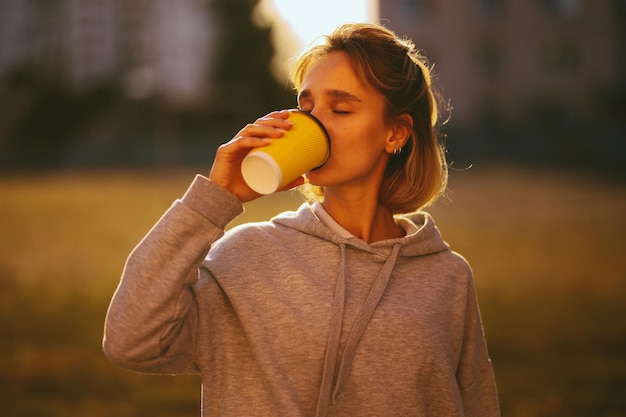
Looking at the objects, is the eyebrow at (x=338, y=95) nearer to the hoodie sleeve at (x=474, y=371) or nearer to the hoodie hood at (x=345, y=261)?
the hoodie hood at (x=345, y=261)

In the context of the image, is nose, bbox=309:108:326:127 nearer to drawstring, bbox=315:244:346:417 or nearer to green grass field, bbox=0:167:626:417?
drawstring, bbox=315:244:346:417

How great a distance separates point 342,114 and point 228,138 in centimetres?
3116

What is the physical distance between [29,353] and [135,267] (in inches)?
157

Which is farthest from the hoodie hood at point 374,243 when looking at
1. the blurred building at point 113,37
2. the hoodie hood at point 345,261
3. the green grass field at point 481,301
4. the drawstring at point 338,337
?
the blurred building at point 113,37

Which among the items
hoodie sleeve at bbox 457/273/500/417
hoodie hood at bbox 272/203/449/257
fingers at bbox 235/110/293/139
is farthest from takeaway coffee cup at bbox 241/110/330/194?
hoodie sleeve at bbox 457/273/500/417

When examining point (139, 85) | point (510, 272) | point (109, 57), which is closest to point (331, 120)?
point (510, 272)

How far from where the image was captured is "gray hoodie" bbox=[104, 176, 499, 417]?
175 centimetres

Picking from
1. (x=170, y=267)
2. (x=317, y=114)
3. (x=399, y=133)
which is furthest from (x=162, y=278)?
(x=399, y=133)

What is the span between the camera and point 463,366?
7.27 feet

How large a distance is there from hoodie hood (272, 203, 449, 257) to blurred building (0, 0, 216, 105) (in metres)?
39.9

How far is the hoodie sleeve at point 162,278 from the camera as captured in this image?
1.72 metres

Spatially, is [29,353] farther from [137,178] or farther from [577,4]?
[577,4]

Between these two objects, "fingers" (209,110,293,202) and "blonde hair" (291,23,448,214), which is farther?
"blonde hair" (291,23,448,214)

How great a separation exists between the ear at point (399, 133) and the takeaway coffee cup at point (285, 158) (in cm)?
40
